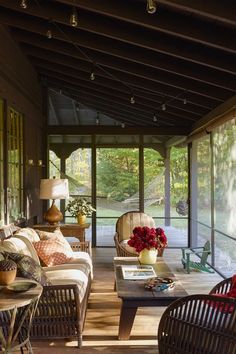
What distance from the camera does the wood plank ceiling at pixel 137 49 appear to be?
369 cm

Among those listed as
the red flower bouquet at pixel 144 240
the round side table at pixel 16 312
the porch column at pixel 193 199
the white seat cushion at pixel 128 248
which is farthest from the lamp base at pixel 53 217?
the porch column at pixel 193 199

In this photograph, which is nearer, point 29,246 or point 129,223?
point 29,246

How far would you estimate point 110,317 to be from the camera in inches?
169

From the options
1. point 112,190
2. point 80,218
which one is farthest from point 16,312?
point 112,190

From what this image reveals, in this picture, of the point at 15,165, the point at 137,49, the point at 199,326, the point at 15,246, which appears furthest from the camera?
the point at 15,165

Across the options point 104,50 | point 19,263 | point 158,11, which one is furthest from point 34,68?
point 19,263

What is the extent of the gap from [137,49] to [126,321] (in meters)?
2.98

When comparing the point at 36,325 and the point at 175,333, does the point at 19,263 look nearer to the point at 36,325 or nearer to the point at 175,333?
the point at 36,325

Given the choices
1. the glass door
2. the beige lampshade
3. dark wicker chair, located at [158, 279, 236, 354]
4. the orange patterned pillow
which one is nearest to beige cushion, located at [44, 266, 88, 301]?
the orange patterned pillow

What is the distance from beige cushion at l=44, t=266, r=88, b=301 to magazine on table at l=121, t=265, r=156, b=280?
A: 386 mm

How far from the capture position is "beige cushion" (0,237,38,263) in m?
3.62

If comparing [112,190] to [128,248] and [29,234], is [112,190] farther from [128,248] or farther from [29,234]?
[29,234]

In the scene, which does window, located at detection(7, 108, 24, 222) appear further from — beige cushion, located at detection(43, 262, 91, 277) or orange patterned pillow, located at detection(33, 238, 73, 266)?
beige cushion, located at detection(43, 262, 91, 277)

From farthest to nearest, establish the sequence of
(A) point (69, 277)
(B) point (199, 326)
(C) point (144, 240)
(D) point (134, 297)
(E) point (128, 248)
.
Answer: (E) point (128, 248)
(C) point (144, 240)
(A) point (69, 277)
(D) point (134, 297)
(B) point (199, 326)
